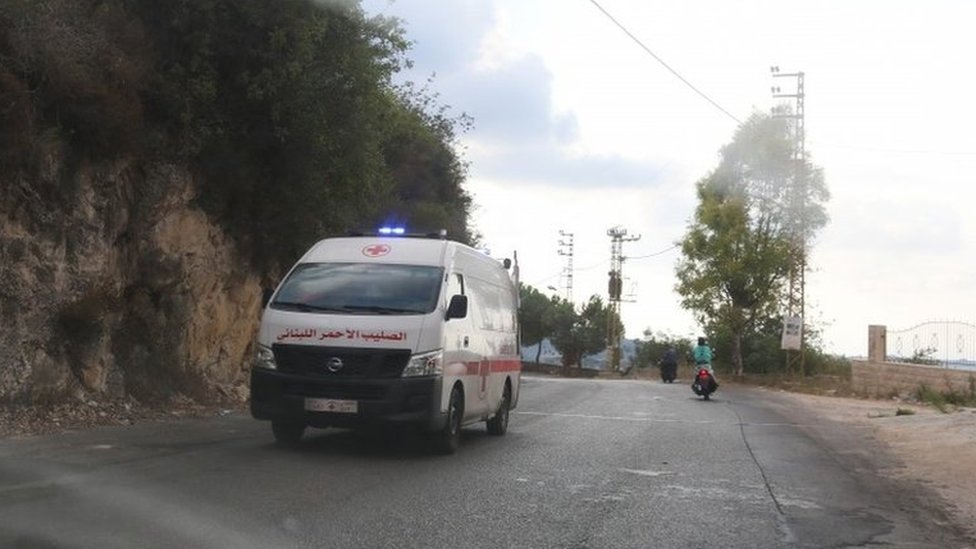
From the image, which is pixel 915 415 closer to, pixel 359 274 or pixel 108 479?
pixel 359 274

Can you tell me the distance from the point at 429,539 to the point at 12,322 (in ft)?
25.6

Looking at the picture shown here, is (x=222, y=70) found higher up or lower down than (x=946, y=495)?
higher up

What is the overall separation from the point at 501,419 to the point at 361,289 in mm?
3656

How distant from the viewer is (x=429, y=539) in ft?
21.9

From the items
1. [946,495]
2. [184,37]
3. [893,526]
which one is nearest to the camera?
[893,526]

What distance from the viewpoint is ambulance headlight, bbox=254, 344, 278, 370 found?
10453 millimetres

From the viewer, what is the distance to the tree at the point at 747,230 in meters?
45.1

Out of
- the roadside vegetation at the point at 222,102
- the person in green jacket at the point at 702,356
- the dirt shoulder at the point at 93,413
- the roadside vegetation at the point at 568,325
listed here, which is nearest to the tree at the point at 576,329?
the roadside vegetation at the point at 568,325

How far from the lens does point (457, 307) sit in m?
10.8

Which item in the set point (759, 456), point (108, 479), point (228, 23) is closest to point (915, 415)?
point (759, 456)

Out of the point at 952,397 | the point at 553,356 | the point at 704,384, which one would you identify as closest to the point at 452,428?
the point at 704,384

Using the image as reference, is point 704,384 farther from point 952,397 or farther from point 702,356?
point 952,397

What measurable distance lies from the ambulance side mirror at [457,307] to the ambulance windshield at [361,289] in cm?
19

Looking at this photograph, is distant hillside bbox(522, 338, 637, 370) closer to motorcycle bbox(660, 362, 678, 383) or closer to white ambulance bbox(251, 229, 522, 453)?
motorcycle bbox(660, 362, 678, 383)
